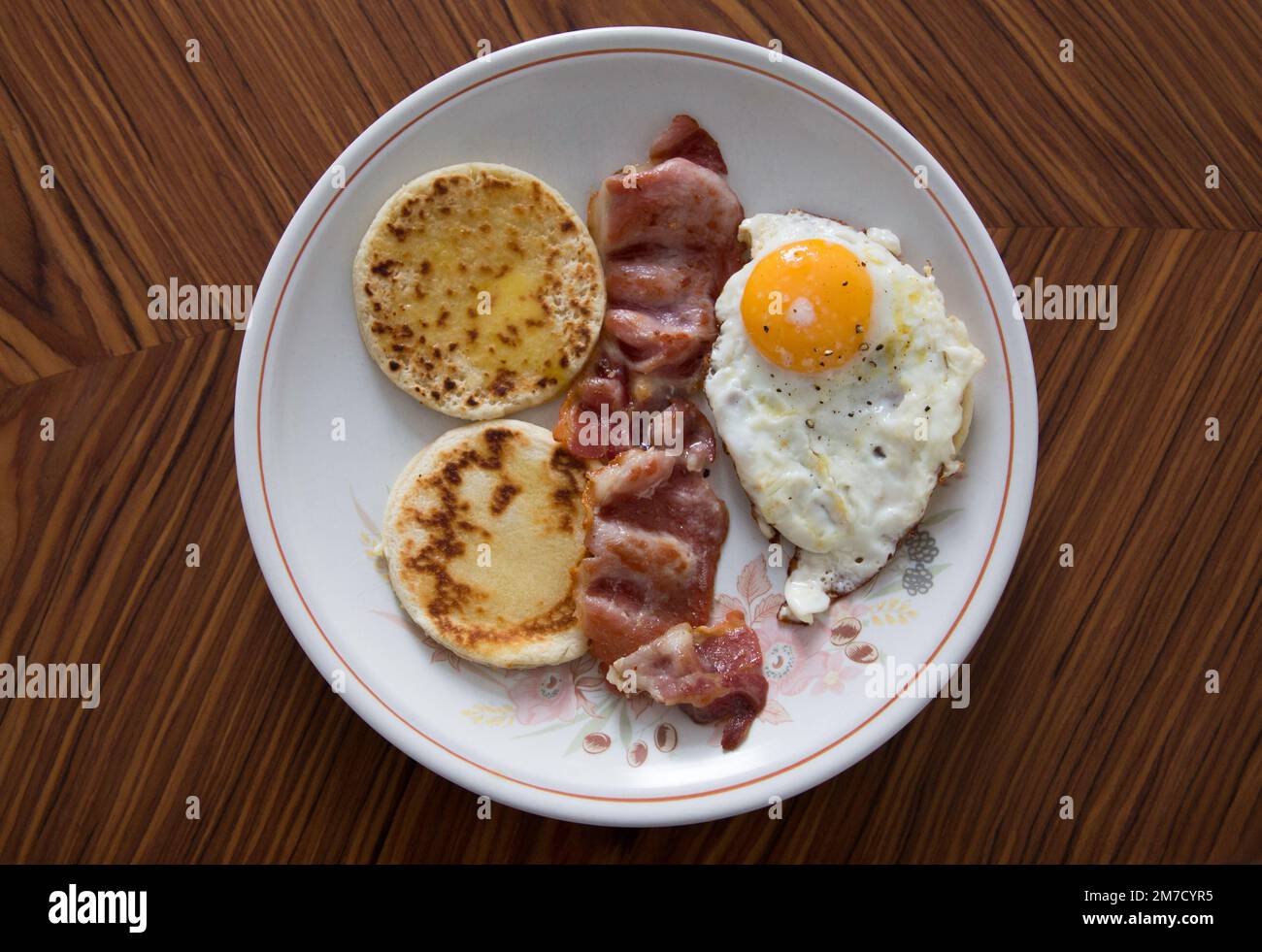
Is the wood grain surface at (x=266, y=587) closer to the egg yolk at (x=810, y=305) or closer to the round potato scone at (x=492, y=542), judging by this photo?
the round potato scone at (x=492, y=542)

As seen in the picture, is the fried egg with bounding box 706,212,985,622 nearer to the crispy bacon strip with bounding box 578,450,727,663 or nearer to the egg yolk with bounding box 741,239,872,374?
the egg yolk with bounding box 741,239,872,374

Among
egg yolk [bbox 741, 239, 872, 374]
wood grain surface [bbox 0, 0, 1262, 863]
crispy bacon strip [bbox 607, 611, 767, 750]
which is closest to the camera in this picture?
egg yolk [bbox 741, 239, 872, 374]

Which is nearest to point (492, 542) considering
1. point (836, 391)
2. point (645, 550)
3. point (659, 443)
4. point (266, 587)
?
point (645, 550)

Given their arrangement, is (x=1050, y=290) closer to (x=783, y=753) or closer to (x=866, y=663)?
(x=866, y=663)

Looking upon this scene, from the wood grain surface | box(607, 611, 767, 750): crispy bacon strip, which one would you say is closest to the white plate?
box(607, 611, 767, 750): crispy bacon strip

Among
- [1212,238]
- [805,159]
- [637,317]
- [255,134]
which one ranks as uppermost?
[1212,238]

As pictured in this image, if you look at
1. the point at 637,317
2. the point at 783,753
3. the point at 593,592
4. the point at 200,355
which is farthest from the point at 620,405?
the point at 200,355
